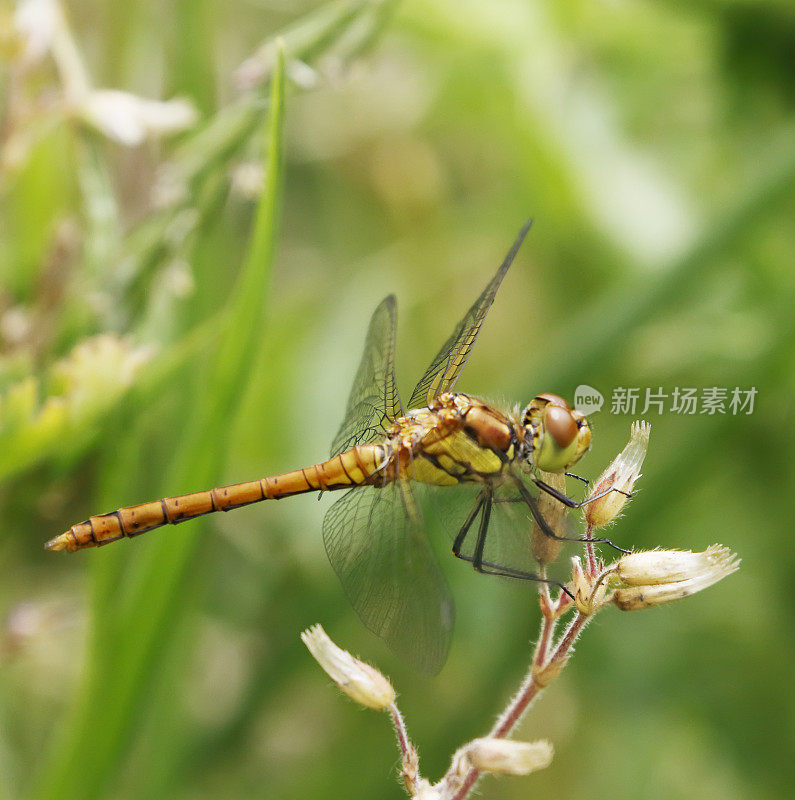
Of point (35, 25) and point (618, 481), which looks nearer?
point (618, 481)

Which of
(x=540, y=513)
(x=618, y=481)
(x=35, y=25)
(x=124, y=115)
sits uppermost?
(x=35, y=25)

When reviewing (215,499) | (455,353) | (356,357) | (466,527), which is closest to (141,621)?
(215,499)

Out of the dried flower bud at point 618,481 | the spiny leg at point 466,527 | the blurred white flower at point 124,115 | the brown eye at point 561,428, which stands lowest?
the spiny leg at point 466,527

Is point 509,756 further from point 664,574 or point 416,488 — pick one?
point 416,488

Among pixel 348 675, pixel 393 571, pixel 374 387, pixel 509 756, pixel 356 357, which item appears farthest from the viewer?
pixel 356 357

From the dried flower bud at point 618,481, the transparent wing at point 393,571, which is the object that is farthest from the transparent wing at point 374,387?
the dried flower bud at point 618,481

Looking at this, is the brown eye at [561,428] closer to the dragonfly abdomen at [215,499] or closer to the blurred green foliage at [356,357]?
the blurred green foliage at [356,357]

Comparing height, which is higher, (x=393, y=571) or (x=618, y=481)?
(x=618, y=481)
